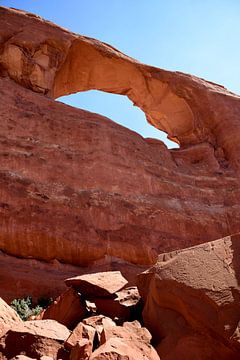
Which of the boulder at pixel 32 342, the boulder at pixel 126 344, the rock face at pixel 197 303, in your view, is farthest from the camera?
the rock face at pixel 197 303

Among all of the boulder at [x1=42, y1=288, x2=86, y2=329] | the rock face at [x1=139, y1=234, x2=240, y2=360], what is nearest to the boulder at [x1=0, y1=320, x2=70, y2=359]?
the boulder at [x1=42, y1=288, x2=86, y2=329]

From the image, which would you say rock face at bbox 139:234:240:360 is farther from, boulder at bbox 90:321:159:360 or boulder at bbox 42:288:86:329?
boulder at bbox 42:288:86:329

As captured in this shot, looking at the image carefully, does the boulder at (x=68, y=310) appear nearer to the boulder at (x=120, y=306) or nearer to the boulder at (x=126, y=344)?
the boulder at (x=120, y=306)

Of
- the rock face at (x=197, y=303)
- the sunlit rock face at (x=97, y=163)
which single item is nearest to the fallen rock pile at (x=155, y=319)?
the rock face at (x=197, y=303)

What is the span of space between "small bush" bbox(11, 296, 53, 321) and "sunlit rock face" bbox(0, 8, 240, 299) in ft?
1.30

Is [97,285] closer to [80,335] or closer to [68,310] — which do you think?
[68,310]

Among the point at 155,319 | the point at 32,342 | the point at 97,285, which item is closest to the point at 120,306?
the point at 97,285

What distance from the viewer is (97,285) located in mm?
6512

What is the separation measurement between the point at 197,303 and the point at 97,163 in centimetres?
1009

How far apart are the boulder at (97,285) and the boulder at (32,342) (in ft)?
4.47

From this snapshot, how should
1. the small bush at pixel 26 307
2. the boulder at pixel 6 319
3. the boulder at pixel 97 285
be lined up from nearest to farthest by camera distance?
the boulder at pixel 6 319
the boulder at pixel 97 285
the small bush at pixel 26 307

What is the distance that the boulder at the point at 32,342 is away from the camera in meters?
4.88

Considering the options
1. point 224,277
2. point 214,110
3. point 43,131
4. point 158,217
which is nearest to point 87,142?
point 43,131

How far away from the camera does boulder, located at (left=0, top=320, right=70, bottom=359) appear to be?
16.0ft
